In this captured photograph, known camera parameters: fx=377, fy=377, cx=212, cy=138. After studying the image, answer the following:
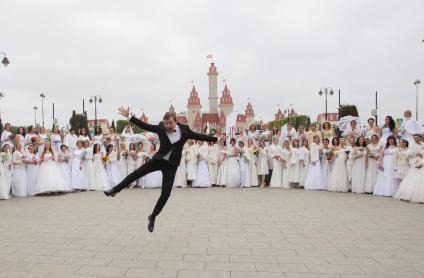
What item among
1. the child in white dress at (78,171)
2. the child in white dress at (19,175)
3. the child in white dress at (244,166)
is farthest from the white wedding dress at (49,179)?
the child in white dress at (244,166)

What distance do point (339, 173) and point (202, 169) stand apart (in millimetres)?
5363

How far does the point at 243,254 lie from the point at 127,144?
40.7 ft

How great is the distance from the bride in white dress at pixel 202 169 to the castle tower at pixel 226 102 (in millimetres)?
88994

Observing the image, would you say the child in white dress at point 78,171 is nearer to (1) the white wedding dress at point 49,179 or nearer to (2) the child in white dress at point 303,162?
(1) the white wedding dress at point 49,179

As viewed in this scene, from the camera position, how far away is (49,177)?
13.1 m

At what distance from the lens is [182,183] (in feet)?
50.7

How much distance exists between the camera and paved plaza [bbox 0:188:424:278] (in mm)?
4824

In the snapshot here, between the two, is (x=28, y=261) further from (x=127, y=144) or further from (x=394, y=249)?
(x=127, y=144)

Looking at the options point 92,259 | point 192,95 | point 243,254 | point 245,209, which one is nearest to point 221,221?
point 245,209

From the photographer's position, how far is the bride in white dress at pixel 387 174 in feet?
40.2

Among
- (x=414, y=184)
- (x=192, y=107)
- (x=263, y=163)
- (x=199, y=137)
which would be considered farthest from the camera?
(x=192, y=107)

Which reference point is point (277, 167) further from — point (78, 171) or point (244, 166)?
point (78, 171)

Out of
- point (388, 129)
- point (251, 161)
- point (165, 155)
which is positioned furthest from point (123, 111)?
point (388, 129)

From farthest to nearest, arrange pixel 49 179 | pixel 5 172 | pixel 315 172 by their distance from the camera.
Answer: pixel 315 172, pixel 49 179, pixel 5 172
